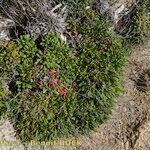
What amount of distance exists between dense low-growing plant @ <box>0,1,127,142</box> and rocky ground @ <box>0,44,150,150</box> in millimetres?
175

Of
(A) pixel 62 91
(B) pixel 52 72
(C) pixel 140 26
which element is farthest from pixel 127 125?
(C) pixel 140 26

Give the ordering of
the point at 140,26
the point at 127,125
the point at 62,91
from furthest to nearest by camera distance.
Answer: the point at 140,26
the point at 127,125
the point at 62,91

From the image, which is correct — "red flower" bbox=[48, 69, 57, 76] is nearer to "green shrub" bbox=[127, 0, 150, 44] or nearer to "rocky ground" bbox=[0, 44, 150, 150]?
"rocky ground" bbox=[0, 44, 150, 150]

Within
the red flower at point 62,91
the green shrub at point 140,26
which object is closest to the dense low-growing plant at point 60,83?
the red flower at point 62,91

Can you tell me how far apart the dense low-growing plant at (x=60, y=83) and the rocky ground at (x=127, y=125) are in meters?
0.18

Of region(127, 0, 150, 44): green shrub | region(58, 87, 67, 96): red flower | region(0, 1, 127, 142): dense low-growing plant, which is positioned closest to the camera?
region(0, 1, 127, 142): dense low-growing plant

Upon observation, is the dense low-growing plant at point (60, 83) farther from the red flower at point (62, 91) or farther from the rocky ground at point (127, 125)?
the rocky ground at point (127, 125)

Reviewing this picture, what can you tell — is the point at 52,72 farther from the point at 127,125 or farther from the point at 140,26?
the point at 140,26

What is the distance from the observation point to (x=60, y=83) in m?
7.09

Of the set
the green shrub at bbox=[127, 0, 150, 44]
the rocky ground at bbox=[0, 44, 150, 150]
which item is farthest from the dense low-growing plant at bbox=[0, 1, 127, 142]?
the green shrub at bbox=[127, 0, 150, 44]

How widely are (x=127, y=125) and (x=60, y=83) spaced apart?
1.50 m

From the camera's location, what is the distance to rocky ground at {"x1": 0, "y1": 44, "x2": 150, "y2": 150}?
7.14 meters

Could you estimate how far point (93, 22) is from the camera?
7984mm

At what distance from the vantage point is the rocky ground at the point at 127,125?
7.14 metres
